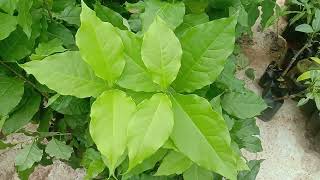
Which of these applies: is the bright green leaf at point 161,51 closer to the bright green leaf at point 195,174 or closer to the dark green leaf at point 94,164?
the bright green leaf at point 195,174

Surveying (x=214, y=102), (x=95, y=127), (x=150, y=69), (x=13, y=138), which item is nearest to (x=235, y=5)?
(x=214, y=102)

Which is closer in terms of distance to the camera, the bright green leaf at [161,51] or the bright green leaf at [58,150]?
the bright green leaf at [161,51]

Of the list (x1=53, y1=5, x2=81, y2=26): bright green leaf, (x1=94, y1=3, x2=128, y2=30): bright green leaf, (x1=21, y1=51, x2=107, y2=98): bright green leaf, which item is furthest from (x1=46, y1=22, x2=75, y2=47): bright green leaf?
(x1=21, y1=51, x2=107, y2=98): bright green leaf

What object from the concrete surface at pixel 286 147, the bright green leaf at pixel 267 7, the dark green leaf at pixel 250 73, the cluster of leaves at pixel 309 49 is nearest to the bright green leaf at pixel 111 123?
the bright green leaf at pixel 267 7

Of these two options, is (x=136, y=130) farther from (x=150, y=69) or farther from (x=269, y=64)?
(x=269, y=64)

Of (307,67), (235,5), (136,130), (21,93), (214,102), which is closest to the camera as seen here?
(136,130)

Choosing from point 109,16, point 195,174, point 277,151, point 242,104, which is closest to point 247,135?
point 242,104

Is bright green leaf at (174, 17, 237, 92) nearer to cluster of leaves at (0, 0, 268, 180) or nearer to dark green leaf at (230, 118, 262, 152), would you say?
cluster of leaves at (0, 0, 268, 180)
